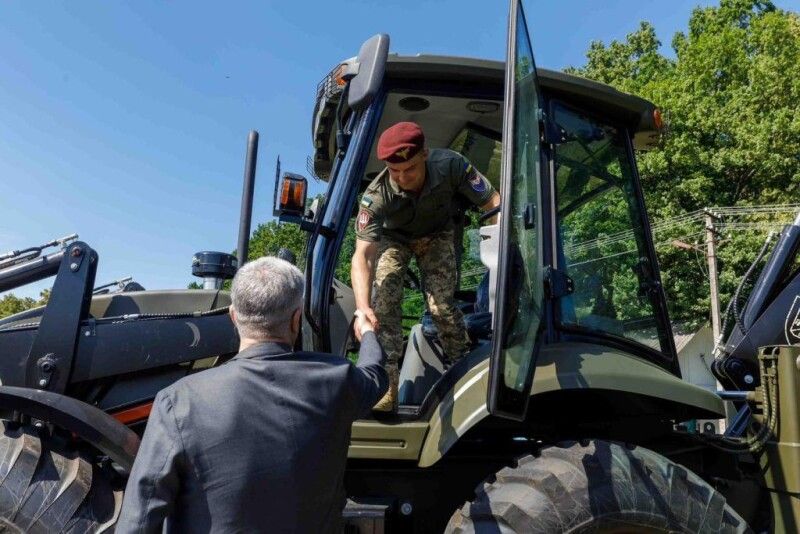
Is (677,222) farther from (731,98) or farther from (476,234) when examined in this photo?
(476,234)

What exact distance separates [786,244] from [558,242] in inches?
78.7

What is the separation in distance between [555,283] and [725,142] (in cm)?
2409

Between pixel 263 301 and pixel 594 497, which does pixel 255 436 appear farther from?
pixel 594 497

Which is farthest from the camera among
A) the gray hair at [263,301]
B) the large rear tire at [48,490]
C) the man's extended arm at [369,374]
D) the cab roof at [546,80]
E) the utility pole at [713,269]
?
the utility pole at [713,269]

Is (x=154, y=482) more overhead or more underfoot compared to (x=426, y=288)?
more underfoot

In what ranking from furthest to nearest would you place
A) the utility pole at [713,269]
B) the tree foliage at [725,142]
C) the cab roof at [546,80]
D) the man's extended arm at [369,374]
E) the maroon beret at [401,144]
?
the tree foliage at [725,142] < the utility pole at [713,269] < the cab roof at [546,80] < the maroon beret at [401,144] < the man's extended arm at [369,374]

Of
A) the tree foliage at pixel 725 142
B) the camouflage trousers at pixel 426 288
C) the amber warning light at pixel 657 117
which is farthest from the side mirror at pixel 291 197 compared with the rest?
the tree foliage at pixel 725 142

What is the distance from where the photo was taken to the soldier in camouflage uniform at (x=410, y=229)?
327 cm

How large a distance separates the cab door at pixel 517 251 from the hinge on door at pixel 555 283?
0.24 feet

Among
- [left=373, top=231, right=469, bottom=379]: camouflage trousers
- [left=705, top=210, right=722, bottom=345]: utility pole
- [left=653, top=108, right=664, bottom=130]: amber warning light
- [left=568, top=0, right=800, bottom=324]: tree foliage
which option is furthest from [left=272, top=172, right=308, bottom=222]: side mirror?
[left=568, top=0, right=800, bottom=324]: tree foliage

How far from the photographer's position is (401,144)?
3193 millimetres

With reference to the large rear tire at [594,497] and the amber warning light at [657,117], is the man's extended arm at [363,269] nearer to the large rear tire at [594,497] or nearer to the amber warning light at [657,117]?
the large rear tire at [594,497]

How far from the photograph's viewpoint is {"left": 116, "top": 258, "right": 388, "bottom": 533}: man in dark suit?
1817mm

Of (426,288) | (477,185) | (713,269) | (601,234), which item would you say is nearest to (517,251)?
(477,185)
